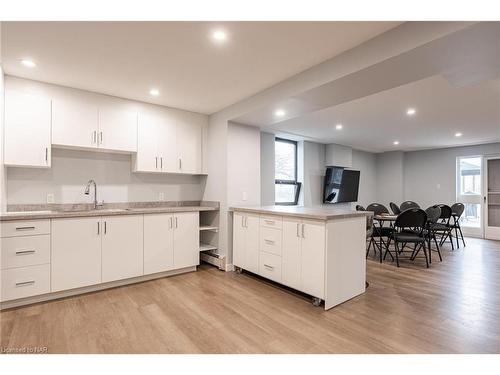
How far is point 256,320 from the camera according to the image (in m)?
2.32

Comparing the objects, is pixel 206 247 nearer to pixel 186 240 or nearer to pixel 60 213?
pixel 186 240

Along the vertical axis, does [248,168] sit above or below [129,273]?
above

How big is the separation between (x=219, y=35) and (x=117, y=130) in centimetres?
202

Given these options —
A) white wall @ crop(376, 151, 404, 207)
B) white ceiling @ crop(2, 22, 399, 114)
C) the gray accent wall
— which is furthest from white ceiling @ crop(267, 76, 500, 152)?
white ceiling @ crop(2, 22, 399, 114)

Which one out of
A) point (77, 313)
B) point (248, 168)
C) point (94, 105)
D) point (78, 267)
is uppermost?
point (94, 105)

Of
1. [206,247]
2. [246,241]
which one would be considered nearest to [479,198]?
[246,241]

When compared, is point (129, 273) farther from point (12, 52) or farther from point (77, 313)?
point (12, 52)


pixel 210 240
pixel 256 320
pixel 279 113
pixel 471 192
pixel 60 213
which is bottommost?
pixel 256 320

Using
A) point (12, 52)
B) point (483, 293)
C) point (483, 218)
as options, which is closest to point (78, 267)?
point (12, 52)

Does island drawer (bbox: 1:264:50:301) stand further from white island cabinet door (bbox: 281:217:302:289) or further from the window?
the window

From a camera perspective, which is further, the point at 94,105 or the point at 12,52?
the point at 94,105
